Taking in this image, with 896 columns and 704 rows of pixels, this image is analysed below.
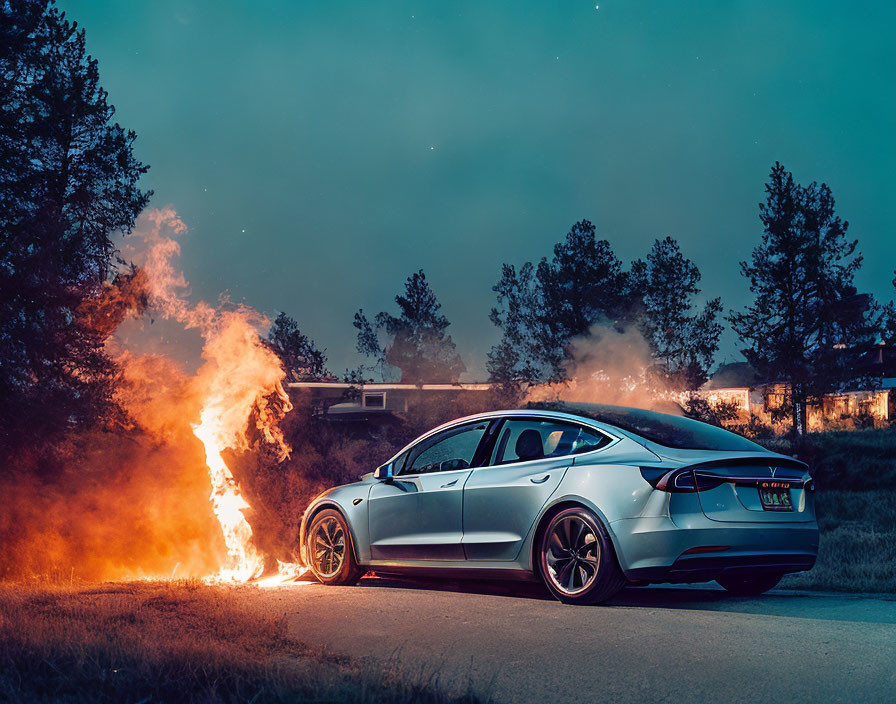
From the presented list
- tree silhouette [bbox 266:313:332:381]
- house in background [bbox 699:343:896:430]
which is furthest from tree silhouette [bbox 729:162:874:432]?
tree silhouette [bbox 266:313:332:381]

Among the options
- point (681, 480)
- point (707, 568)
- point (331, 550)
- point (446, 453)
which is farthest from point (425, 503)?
point (707, 568)

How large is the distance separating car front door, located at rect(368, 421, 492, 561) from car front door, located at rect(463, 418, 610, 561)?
19 centimetres

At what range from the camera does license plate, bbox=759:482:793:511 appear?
7.26 meters

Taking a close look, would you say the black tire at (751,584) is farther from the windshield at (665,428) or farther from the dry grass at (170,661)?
the dry grass at (170,661)

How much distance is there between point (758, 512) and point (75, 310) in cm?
2150

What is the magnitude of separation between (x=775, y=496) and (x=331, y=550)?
15.2ft

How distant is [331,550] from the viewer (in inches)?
386

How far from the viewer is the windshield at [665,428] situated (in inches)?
295

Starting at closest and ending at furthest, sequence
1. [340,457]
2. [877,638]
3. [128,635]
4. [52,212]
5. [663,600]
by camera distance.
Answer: [128,635], [877,638], [663,600], [52,212], [340,457]

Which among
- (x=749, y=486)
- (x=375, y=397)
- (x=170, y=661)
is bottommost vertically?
(x=170, y=661)

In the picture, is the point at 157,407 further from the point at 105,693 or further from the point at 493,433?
the point at 105,693

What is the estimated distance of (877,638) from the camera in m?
6.16

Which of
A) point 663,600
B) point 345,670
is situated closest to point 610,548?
point 663,600

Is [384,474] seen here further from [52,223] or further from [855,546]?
[52,223]
